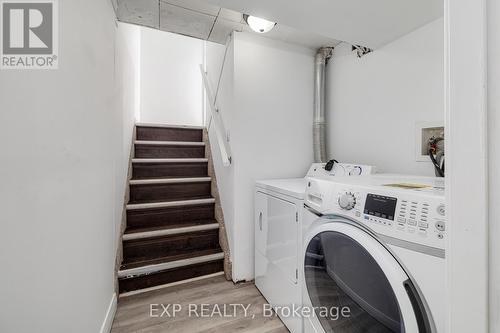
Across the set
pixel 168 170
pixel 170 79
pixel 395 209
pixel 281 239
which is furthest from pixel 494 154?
pixel 170 79

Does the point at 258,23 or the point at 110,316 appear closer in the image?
the point at 110,316

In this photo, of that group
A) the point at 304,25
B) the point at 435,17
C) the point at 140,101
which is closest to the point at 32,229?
the point at 304,25

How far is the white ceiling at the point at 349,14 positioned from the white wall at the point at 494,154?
38.8 inches

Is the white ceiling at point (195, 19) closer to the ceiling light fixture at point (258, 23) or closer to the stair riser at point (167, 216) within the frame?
the ceiling light fixture at point (258, 23)

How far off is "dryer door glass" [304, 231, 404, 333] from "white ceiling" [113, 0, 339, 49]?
157cm

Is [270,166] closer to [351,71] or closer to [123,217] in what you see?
[351,71]

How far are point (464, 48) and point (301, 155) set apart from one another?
162 centimetres

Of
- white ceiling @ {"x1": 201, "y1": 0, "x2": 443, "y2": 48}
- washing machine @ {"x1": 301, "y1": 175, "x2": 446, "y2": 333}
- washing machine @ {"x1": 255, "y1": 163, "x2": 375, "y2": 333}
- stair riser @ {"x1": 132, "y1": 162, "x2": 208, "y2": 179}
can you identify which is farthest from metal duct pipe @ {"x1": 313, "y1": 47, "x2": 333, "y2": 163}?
stair riser @ {"x1": 132, "y1": 162, "x2": 208, "y2": 179}

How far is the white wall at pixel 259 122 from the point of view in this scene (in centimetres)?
175

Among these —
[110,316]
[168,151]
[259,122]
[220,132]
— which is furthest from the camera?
[168,151]

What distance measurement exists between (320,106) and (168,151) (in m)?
1.78

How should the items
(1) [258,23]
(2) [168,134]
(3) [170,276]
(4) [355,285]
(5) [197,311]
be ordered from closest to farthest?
(4) [355,285]
(5) [197,311]
(1) [258,23]
(3) [170,276]
(2) [168,134]

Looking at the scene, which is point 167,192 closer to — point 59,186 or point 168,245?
point 168,245

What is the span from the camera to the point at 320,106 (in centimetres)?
191
